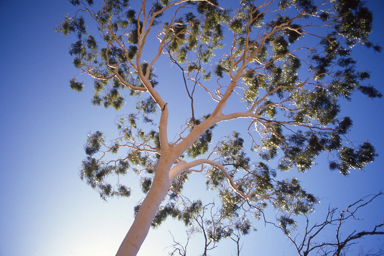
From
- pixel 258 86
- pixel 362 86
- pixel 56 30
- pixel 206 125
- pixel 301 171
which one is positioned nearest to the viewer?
pixel 206 125

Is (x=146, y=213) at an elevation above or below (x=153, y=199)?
below

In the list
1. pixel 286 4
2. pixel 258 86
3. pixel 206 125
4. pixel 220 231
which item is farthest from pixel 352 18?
pixel 220 231

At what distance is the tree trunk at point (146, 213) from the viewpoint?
2.32 metres

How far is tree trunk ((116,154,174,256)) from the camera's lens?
232 cm

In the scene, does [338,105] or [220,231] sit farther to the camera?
[338,105]

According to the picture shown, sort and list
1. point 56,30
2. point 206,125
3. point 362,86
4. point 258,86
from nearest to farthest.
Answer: point 206,125 < point 362,86 < point 56,30 < point 258,86

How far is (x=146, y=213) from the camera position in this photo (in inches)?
103

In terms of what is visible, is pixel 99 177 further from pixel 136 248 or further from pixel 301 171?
pixel 301 171

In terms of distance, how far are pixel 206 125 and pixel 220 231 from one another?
241 cm

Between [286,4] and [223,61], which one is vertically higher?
[286,4]

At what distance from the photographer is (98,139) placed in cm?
594

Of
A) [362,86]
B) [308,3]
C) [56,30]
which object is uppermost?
[308,3]

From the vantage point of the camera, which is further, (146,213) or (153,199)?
(153,199)

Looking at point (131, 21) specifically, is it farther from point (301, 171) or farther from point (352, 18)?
point (301, 171)
